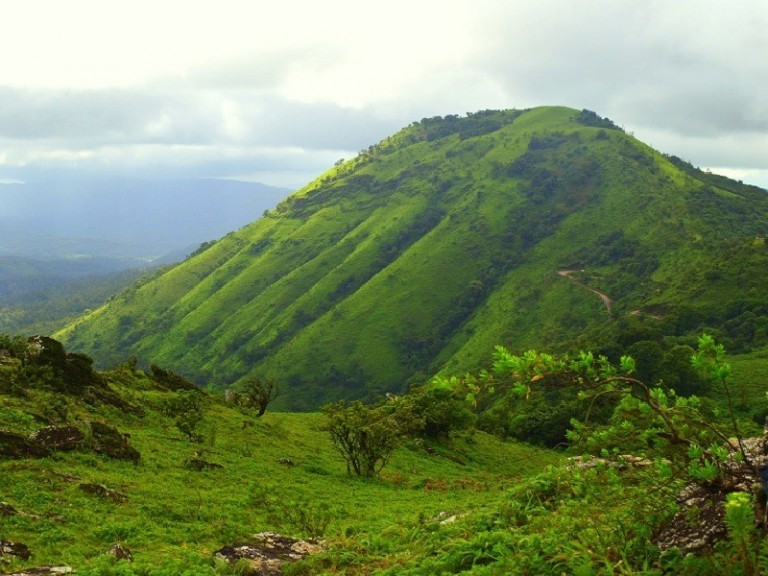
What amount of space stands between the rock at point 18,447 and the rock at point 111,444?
9.13ft

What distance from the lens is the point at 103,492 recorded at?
2127 cm

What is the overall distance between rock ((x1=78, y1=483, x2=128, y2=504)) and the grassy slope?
0.28 metres

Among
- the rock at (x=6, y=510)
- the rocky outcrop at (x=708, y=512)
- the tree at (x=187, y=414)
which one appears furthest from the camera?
the tree at (x=187, y=414)

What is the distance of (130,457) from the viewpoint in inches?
1082

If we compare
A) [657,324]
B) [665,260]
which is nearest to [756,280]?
[657,324]

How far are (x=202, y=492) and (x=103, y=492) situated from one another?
16.0ft

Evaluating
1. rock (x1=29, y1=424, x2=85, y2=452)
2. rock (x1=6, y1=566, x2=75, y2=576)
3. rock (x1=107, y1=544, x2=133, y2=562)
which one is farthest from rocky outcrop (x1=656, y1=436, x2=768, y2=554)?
rock (x1=29, y1=424, x2=85, y2=452)

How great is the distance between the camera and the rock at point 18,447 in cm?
2253

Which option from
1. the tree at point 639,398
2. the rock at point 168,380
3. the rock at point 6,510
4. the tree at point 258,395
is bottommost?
the tree at point 258,395

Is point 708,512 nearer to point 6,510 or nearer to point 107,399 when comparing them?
point 6,510

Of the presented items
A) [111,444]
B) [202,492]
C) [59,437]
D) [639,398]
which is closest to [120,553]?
[202,492]

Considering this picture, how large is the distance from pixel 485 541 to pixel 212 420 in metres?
35.2

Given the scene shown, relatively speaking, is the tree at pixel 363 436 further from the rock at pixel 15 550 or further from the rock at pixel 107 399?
the rock at pixel 15 550

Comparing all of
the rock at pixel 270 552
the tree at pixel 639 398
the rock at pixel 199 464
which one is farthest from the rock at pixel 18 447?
the tree at pixel 639 398
